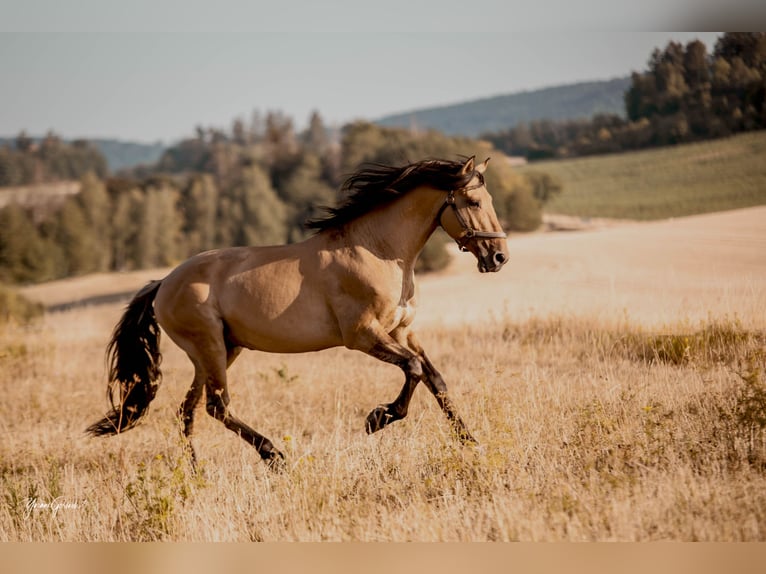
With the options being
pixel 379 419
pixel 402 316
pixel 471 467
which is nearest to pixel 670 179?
pixel 402 316

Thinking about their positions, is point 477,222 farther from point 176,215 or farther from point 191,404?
point 176,215

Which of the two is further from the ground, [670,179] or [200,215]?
[200,215]

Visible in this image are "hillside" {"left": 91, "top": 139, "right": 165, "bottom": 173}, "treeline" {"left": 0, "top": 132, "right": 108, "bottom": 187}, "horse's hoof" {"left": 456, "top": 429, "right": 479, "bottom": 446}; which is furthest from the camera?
"hillside" {"left": 91, "top": 139, "right": 165, "bottom": 173}

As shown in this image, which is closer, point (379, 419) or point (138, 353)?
point (379, 419)

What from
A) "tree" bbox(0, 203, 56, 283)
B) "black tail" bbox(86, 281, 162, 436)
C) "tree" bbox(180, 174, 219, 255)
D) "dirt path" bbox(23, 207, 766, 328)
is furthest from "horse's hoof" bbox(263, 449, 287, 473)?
"tree" bbox(180, 174, 219, 255)

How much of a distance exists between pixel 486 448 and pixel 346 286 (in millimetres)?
1492

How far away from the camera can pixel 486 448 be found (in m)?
5.06

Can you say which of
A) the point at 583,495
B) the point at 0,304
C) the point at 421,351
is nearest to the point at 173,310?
the point at 421,351

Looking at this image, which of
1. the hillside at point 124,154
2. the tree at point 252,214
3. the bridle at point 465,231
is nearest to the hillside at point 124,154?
the hillside at point 124,154

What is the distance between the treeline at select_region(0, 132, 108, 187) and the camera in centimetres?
5962

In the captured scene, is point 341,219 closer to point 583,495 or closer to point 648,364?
point 583,495

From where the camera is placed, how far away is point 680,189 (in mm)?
13523

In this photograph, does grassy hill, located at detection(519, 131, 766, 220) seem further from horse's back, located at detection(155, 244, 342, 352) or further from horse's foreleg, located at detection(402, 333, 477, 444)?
horse's back, located at detection(155, 244, 342, 352)

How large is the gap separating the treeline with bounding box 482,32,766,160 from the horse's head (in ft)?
10.4
